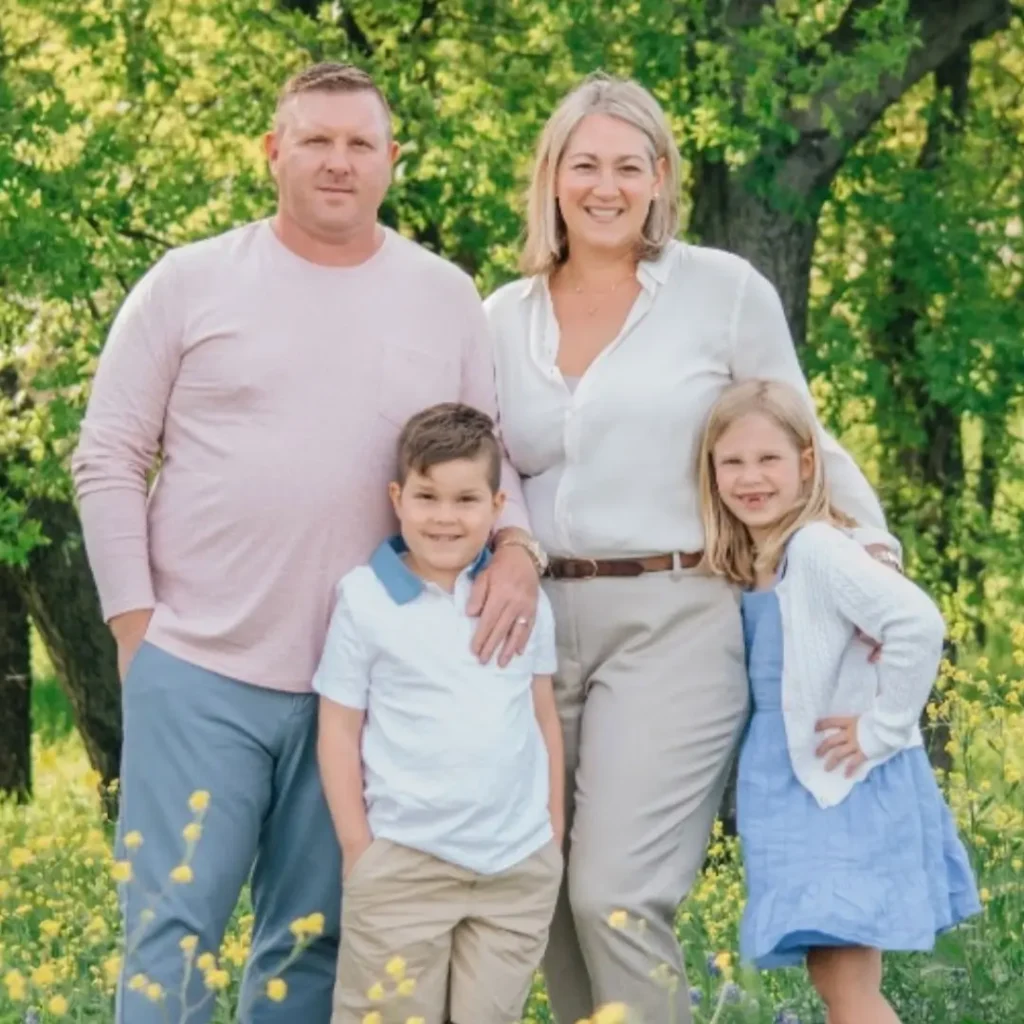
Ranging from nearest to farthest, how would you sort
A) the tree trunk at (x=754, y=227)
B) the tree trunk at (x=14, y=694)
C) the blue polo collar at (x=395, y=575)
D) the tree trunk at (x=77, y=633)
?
the blue polo collar at (x=395, y=575)
the tree trunk at (x=754, y=227)
the tree trunk at (x=77, y=633)
the tree trunk at (x=14, y=694)

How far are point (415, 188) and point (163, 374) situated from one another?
6.26 meters

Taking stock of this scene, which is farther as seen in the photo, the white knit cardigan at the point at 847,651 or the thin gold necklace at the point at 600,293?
the thin gold necklace at the point at 600,293

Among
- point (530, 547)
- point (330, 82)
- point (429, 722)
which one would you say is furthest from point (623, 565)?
point (330, 82)

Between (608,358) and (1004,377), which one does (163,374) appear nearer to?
(608,358)

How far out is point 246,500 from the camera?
16.1ft

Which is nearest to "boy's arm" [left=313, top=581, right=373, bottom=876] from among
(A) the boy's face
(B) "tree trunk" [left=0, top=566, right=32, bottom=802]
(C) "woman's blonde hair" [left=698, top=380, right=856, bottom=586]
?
(A) the boy's face

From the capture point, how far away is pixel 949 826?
5.01 m

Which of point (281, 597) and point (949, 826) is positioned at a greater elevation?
point (281, 597)

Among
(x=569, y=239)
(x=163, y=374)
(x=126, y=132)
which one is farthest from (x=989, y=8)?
(x=163, y=374)

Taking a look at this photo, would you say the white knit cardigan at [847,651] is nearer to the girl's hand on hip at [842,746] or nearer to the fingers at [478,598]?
the girl's hand on hip at [842,746]

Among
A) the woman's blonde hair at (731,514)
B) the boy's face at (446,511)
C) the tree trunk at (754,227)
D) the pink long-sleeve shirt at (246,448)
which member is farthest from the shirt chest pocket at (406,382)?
the tree trunk at (754,227)

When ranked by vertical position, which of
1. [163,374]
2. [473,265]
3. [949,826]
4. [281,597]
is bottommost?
[949,826]

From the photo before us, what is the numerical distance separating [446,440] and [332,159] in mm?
643

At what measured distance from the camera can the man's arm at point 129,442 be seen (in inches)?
Answer: 194
